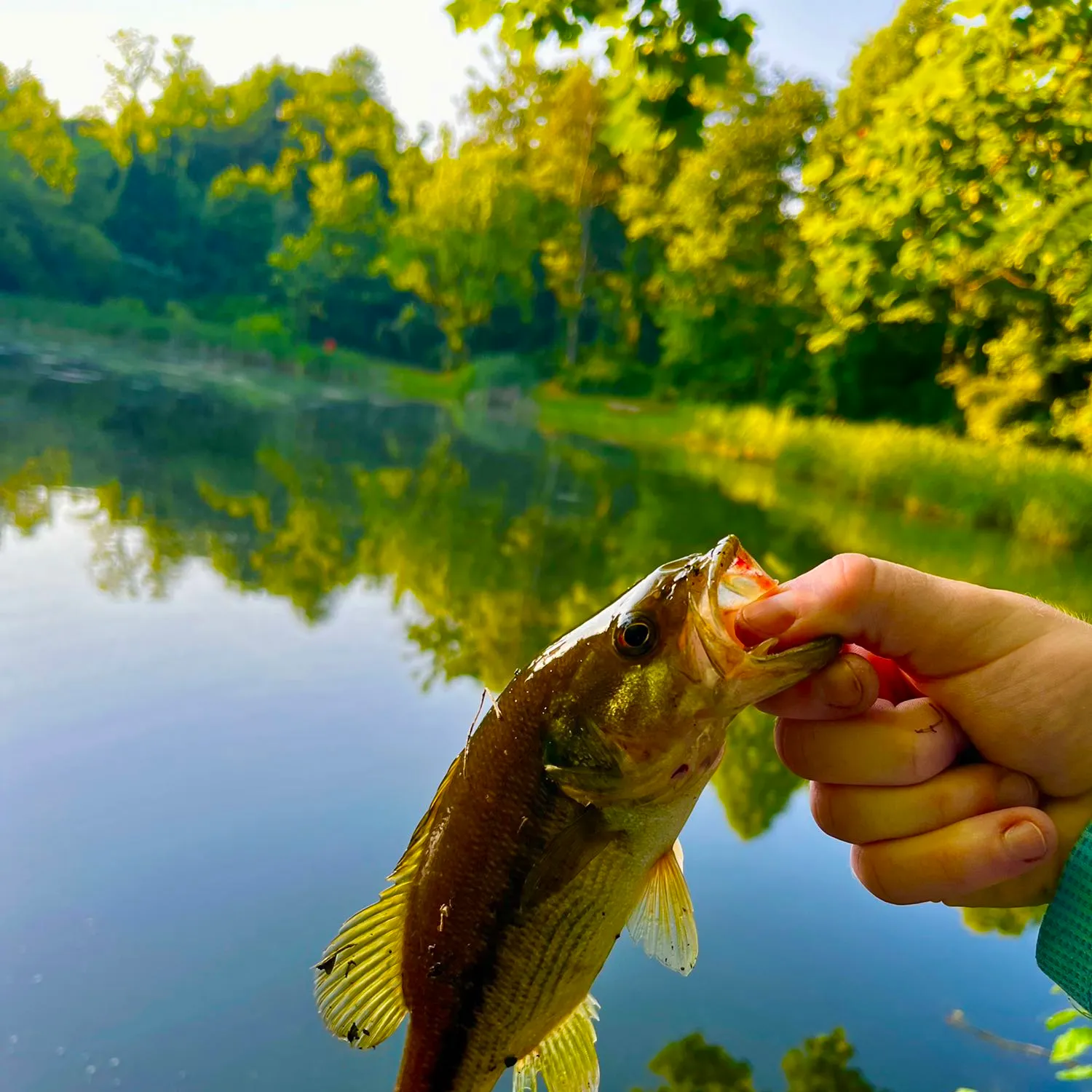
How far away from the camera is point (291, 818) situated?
3.59 metres

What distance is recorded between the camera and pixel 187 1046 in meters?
2.56

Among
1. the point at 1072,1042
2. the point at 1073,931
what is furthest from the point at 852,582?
the point at 1072,1042

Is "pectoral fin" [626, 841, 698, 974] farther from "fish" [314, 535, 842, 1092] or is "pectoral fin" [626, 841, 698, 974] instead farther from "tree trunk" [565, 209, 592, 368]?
"tree trunk" [565, 209, 592, 368]

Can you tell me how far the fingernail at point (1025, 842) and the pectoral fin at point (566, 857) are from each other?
667 millimetres

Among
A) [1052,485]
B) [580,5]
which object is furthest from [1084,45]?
[1052,485]

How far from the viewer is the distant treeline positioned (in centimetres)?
428

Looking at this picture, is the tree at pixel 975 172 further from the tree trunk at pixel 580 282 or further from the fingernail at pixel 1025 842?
the tree trunk at pixel 580 282

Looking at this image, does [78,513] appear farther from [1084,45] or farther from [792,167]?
[792,167]

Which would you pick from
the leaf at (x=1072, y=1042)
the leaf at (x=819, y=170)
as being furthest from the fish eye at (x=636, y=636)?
the leaf at (x=819, y=170)

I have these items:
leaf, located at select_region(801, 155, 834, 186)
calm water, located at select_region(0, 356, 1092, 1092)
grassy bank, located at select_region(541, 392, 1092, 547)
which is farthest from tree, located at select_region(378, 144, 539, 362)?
leaf, located at select_region(801, 155, 834, 186)

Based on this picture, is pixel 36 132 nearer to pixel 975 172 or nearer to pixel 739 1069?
pixel 975 172

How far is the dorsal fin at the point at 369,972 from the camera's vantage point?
50.1 inches

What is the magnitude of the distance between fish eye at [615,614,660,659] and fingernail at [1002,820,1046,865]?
2.26 feet

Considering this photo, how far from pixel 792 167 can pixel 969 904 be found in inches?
1041
